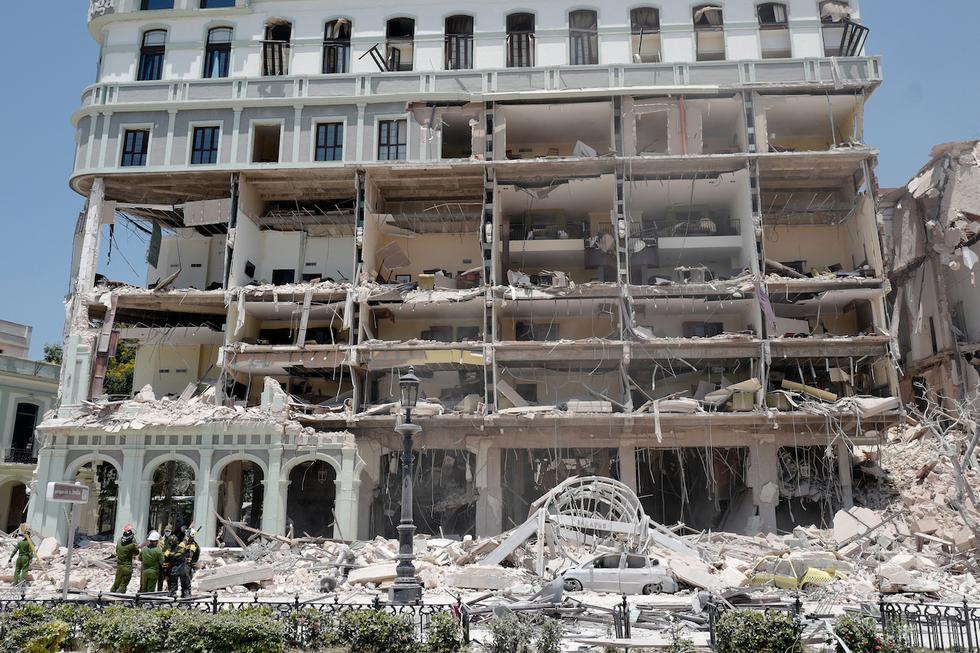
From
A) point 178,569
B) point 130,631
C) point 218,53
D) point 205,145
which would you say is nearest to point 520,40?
point 218,53

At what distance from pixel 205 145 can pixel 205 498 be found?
52.8 feet

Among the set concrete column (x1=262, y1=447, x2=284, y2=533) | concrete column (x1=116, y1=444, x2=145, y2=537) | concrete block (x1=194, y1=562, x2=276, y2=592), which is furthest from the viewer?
concrete column (x1=262, y1=447, x2=284, y2=533)

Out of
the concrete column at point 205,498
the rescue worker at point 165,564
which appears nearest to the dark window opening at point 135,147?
the concrete column at point 205,498

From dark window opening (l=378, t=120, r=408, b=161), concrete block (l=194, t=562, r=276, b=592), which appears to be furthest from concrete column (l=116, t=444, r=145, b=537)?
dark window opening (l=378, t=120, r=408, b=161)

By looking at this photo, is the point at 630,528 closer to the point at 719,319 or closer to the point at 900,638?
the point at 900,638

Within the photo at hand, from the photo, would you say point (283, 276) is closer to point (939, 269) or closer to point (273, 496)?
point (273, 496)

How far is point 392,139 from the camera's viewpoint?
3719cm

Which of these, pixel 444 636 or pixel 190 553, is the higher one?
pixel 190 553

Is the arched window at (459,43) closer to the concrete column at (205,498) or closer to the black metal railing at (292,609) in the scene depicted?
the concrete column at (205,498)

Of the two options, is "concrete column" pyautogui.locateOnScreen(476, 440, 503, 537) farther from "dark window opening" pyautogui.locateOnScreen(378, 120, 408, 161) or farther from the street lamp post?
the street lamp post

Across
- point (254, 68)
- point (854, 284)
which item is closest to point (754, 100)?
point (854, 284)

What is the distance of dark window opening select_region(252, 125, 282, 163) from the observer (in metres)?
38.1

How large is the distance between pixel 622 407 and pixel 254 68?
2255 cm

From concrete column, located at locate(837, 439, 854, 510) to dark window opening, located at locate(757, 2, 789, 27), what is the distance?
60.9 feet
